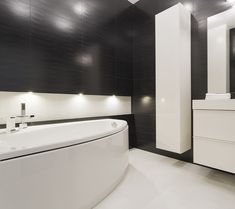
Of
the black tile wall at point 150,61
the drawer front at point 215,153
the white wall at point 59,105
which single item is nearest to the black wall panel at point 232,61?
the black tile wall at point 150,61

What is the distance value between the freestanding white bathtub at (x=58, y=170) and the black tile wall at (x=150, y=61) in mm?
1194

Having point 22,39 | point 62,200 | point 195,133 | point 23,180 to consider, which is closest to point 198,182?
point 195,133

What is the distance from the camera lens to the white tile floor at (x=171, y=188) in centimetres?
134

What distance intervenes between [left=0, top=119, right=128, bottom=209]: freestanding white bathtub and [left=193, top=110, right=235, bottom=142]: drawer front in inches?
36.5

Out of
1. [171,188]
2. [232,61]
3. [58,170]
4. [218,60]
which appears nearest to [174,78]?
[218,60]

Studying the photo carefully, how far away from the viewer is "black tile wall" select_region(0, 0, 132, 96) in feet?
5.36

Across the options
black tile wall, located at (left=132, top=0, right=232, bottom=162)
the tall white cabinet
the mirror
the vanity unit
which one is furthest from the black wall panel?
the vanity unit

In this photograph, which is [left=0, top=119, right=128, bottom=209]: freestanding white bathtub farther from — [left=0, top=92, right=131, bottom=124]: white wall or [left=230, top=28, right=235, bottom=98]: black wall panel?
[left=230, top=28, right=235, bottom=98]: black wall panel

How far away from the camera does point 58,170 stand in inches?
39.4

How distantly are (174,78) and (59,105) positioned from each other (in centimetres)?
168

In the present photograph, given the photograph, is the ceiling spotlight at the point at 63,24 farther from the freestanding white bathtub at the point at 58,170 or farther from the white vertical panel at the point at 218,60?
the white vertical panel at the point at 218,60

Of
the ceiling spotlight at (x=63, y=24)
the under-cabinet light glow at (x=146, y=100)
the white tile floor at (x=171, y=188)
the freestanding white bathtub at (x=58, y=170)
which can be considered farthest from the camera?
the under-cabinet light glow at (x=146, y=100)

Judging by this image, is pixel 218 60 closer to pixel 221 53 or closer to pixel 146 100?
pixel 221 53

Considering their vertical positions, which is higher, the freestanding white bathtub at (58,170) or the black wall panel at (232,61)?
the black wall panel at (232,61)
